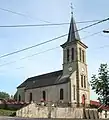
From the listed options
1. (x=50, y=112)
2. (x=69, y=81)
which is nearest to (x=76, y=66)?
(x=69, y=81)

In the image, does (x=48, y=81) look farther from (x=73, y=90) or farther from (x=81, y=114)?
(x=81, y=114)

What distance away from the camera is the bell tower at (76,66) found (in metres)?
63.7

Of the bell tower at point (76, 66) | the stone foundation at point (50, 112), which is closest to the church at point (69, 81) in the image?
the bell tower at point (76, 66)

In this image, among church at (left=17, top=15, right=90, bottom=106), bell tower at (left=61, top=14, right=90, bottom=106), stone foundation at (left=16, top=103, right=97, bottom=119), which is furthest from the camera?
bell tower at (left=61, top=14, right=90, bottom=106)

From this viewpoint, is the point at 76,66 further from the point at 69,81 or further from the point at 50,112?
the point at 50,112

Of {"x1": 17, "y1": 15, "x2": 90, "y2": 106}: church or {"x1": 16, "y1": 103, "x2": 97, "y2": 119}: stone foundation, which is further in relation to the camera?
{"x1": 17, "y1": 15, "x2": 90, "y2": 106}: church

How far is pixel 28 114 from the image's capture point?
4353 centimetres

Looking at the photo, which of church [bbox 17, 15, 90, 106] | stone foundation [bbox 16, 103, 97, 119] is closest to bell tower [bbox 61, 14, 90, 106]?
church [bbox 17, 15, 90, 106]

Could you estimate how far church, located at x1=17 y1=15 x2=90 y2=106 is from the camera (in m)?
62.7

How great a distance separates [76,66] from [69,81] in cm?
510

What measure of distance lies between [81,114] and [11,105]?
14149 millimetres

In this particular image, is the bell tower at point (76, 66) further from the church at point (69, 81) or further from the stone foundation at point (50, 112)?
the stone foundation at point (50, 112)

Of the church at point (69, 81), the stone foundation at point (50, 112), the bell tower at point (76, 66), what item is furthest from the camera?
the bell tower at point (76, 66)

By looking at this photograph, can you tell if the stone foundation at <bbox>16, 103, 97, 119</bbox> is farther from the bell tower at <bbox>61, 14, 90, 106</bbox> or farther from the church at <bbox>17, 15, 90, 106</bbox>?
the bell tower at <bbox>61, 14, 90, 106</bbox>
